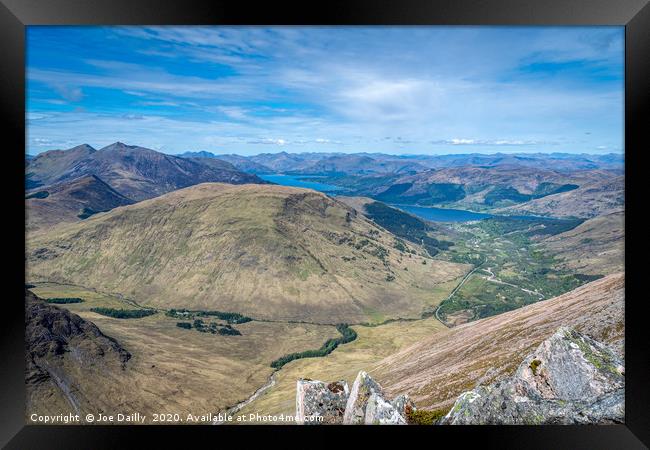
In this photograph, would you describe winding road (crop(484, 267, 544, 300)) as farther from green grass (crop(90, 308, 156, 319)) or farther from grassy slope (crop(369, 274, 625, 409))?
green grass (crop(90, 308, 156, 319))

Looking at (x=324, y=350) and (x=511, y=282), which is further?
(x=511, y=282)

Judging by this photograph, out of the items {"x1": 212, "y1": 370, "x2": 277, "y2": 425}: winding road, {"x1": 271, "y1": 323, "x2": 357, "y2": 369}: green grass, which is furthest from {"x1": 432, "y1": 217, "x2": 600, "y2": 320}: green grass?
{"x1": 212, "y1": 370, "x2": 277, "y2": 425}: winding road

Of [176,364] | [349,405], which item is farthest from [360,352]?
[349,405]

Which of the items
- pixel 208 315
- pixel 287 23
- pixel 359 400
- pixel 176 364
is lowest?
pixel 208 315

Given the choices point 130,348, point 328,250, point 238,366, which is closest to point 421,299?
point 328,250

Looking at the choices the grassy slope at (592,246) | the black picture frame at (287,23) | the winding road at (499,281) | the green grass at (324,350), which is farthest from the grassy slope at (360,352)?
the grassy slope at (592,246)

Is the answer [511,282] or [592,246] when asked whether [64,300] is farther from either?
[592,246]
